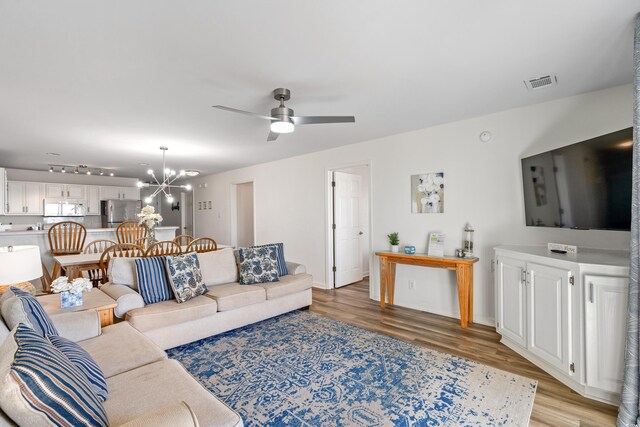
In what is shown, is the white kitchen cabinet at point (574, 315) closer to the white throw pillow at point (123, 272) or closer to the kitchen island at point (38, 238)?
the white throw pillow at point (123, 272)

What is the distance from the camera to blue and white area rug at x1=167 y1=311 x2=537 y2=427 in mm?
1949

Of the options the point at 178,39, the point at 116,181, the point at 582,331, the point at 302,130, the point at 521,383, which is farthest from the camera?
the point at 116,181

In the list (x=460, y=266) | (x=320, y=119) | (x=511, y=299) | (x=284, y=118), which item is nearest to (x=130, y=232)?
(x=284, y=118)

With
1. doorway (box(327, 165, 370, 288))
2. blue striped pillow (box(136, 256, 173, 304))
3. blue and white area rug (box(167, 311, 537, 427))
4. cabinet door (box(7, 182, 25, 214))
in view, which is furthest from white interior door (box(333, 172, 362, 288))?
cabinet door (box(7, 182, 25, 214))

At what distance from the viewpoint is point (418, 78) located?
2502mm

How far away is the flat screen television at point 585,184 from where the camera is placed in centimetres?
213

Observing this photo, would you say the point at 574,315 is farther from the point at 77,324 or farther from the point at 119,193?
the point at 119,193

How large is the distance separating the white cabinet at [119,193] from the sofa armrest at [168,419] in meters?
8.34

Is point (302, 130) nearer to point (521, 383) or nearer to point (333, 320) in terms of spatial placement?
point (333, 320)

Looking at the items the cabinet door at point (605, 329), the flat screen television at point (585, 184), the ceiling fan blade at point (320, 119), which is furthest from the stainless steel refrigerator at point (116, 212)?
the cabinet door at point (605, 329)

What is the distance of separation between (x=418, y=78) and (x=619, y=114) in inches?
75.2

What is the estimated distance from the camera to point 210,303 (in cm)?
310

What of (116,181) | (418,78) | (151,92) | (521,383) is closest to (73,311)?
(151,92)

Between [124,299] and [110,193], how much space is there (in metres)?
6.43
